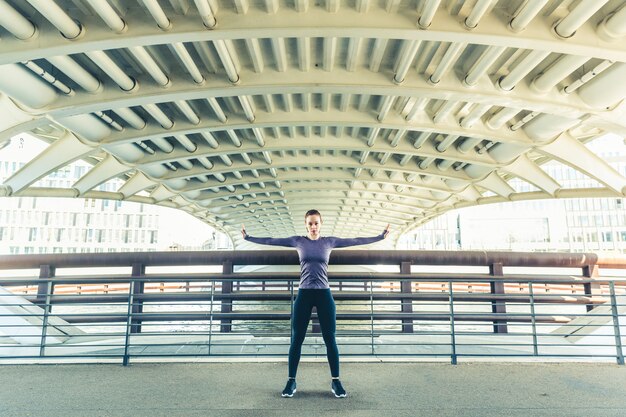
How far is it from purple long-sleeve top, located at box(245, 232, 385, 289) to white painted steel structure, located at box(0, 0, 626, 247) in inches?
172

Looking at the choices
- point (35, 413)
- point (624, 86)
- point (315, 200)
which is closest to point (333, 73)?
point (624, 86)

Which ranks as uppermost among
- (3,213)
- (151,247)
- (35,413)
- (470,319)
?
(3,213)

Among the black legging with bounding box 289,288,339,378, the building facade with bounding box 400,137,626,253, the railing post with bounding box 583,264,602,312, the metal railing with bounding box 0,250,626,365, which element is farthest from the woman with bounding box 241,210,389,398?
the building facade with bounding box 400,137,626,253

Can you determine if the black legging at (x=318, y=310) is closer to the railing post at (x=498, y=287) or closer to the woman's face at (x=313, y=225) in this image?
the woman's face at (x=313, y=225)

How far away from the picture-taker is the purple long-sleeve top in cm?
340

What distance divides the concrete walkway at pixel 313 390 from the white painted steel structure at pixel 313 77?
524 cm

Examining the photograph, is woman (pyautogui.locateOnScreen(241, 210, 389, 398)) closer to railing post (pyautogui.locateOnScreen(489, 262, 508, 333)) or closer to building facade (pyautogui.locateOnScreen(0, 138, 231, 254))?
railing post (pyautogui.locateOnScreen(489, 262, 508, 333))

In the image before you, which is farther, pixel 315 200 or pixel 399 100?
pixel 315 200

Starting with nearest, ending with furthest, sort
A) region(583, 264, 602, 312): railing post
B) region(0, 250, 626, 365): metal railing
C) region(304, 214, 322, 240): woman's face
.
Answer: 1. region(304, 214, 322, 240): woman's face
2. region(0, 250, 626, 365): metal railing
3. region(583, 264, 602, 312): railing post

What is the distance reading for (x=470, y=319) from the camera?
4.61 m

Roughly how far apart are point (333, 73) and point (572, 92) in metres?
6.07

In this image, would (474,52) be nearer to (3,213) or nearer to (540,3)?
(540,3)

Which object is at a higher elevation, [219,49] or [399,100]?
[399,100]

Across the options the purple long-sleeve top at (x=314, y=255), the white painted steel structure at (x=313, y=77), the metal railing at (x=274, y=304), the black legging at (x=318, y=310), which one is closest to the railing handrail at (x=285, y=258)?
the metal railing at (x=274, y=304)
